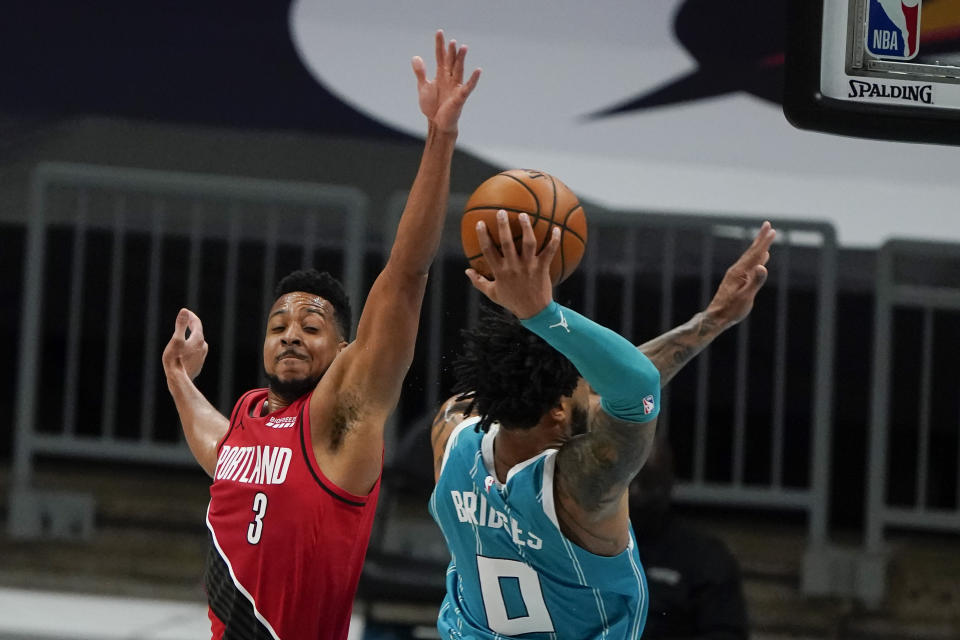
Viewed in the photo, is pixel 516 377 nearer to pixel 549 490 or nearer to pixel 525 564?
pixel 549 490

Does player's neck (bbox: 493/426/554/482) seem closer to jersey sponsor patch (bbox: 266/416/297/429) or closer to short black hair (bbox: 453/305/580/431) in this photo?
short black hair (bbox: 453/305/580/431)

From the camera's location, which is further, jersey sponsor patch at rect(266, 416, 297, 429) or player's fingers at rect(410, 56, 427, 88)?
jersey sponsor patch at rect(266, 416, 297, 429)

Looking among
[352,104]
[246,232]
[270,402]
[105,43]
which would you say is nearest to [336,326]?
[270,402]

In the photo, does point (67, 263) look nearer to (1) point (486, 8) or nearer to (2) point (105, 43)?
(2) point (105, 43)

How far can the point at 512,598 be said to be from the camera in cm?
306

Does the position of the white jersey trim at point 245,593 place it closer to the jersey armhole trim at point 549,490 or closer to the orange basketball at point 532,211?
the jersey armhole trim at point 549,490

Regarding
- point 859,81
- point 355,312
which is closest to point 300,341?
point 859,81

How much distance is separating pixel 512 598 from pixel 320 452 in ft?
1.98

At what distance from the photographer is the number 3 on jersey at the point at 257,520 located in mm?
3111

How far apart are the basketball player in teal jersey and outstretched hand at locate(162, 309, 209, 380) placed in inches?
39.5

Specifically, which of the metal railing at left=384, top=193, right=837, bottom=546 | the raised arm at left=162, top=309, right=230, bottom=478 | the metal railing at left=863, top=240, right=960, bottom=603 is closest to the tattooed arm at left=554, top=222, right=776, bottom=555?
the raised arm at left=162, top=309, right=230, bottom=478

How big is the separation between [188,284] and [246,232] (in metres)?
0.42

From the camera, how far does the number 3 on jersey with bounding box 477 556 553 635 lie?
3039mm

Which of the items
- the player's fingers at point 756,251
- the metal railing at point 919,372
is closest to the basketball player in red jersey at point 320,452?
the player's fingers at point 756,251
